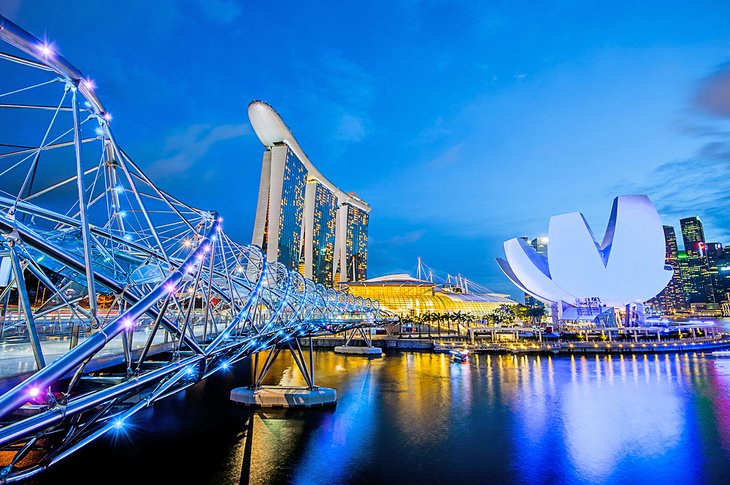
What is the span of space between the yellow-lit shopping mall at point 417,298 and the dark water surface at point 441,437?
5637 cm

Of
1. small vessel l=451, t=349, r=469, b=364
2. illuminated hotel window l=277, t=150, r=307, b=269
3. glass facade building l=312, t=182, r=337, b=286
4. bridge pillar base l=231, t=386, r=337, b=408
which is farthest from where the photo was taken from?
glass facade building l=312, t=182, r=337, b=286

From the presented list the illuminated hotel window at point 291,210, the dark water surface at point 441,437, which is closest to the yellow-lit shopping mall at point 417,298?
the illuminated hotel window at point 291,210

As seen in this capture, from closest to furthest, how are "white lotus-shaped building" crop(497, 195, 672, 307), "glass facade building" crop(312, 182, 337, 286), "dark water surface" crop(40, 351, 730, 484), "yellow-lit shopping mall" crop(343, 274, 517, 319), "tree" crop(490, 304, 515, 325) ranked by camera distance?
1. "dark water surface" crop(40, 351, 730, 484)
2. "white lotus-shaped building" crop(497, 195, 672, 307)
3. "tree" crop(490, 304, 515, 325)
4. "yellow-lit shopping mall" crop(343, 274, 517, 319)
5. "glass facade building" crop(312, 182, 337, 286)

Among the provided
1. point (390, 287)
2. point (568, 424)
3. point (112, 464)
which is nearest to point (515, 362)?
point (568, 424)

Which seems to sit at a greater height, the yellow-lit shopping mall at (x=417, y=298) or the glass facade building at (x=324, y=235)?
the glass facade building at (x=324, y=235)

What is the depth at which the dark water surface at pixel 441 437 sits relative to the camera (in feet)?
42.3

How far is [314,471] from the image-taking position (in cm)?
1295

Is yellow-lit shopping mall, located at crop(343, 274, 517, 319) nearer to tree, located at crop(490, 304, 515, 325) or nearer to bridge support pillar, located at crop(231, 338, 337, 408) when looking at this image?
tree, located at crop(490, 304, 515, 325)

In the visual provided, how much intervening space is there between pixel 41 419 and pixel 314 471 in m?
10.5

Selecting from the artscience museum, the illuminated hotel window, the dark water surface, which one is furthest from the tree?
the dark water surface

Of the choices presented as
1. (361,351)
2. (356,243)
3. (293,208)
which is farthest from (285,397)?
(356,243)

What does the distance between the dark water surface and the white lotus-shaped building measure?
24019 millimetres

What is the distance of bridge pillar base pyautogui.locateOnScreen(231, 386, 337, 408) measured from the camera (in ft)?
67.5

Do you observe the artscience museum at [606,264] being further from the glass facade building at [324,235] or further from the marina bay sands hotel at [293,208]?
the glass facade building at [324,235]
